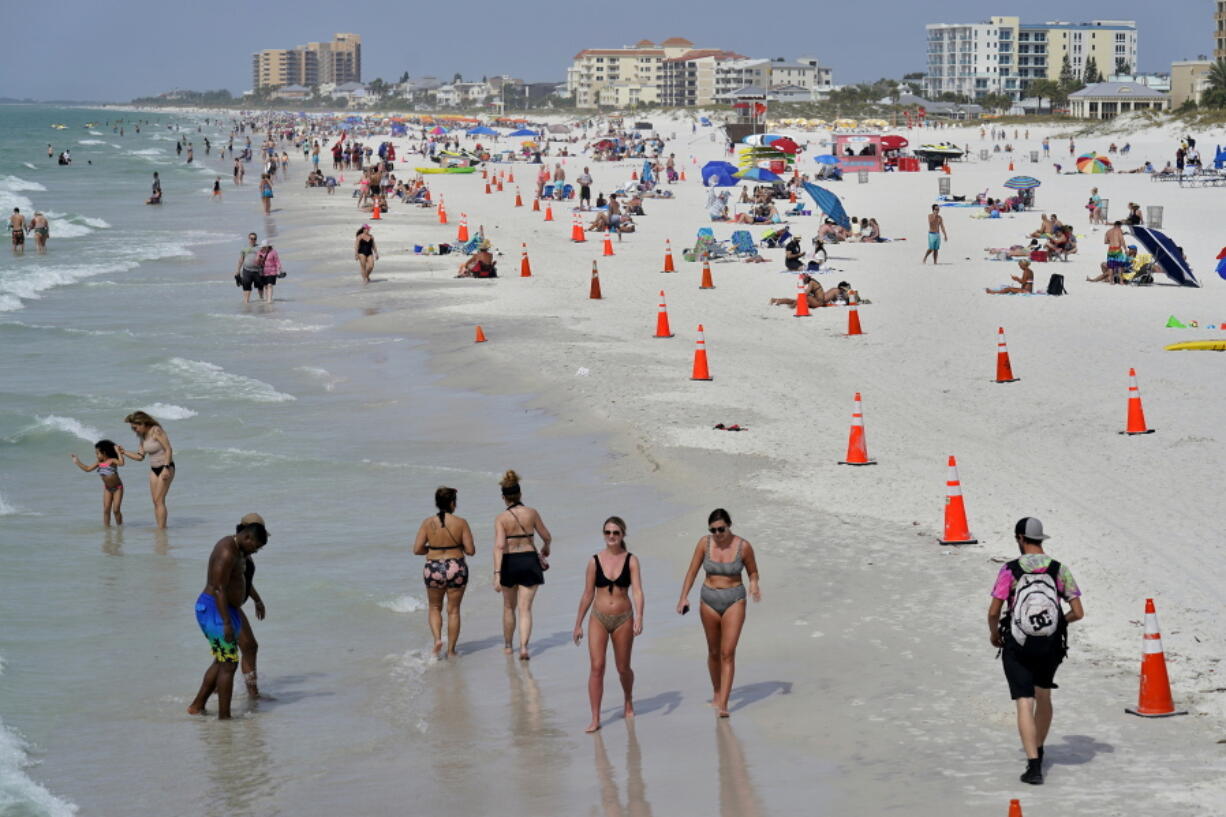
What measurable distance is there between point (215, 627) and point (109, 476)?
555cm

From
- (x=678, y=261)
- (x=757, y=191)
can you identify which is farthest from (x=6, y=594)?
(x=757, y=191)

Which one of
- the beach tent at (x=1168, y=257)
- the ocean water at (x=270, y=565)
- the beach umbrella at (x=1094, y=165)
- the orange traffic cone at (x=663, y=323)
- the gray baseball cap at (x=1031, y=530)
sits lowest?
the ocean water at (x=270, y=565)

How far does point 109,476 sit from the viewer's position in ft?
48.1

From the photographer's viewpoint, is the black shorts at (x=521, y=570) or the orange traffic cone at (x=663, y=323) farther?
the orange traffic cone at (x=663, y=323)

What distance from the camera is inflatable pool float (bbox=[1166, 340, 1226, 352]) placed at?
2100 centimetres

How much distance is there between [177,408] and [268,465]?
3.75 meters

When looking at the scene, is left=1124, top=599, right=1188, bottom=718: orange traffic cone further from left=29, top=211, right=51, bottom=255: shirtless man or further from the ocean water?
left=29, top=211, right=51, bottom=255: shirtless man

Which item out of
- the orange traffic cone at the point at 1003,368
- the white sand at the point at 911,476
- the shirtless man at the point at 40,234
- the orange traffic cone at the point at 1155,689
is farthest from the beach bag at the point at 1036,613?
the shirtless man at the point at 40,234

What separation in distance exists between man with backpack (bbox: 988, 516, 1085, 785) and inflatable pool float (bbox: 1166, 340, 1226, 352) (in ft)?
47.4

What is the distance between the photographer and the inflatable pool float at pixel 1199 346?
68.9ft

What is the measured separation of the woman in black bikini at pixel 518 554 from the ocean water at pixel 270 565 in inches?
18.0

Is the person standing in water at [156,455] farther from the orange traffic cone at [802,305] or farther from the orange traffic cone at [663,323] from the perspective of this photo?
the orange traffic cone at [802,305]

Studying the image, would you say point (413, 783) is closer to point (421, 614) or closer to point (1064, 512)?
point (421, 614)

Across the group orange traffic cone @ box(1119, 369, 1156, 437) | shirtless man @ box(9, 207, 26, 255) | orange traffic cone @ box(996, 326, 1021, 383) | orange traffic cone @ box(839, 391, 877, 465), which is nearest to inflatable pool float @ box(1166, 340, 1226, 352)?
orange traffic cone @ box(996, 326, 1021, 383)
